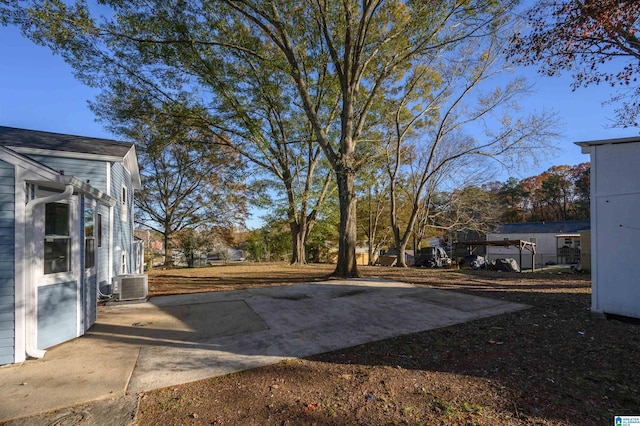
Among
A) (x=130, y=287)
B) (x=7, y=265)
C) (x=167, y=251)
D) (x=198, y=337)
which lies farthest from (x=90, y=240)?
(x=167, y=251)

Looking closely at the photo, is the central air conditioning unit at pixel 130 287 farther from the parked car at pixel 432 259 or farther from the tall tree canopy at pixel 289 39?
the parked car at pixel 432 259

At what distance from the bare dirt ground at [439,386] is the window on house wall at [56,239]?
8.46ft

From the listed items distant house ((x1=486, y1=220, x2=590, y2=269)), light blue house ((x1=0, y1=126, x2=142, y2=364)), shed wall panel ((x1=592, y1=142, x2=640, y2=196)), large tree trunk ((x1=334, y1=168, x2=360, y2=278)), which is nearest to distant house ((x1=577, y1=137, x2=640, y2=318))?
shed wall panel ((x1=592, y1=142, x2=640, y2=196))

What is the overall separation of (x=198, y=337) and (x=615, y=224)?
22.2ft

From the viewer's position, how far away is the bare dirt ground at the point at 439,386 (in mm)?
2453

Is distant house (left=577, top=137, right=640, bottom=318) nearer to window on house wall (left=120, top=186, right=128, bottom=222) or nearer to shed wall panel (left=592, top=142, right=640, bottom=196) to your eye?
shed wall panel (left=592, top=142, right=640, bottom=196)

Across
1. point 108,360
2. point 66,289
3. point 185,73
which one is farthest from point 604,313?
point 185,73

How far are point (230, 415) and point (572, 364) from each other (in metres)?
3.54

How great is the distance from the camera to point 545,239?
104 ft

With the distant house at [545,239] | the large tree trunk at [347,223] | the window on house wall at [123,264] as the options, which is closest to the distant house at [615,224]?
the large tree trunk at [347,223]

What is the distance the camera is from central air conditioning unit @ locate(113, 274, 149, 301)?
6.75m

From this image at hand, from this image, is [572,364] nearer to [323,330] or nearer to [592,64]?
[323,330]

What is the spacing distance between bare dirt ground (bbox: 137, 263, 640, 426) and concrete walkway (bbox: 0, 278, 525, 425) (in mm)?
358

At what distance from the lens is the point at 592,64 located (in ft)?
21.6
